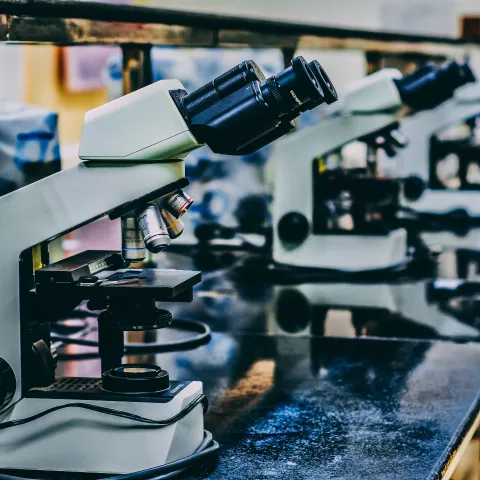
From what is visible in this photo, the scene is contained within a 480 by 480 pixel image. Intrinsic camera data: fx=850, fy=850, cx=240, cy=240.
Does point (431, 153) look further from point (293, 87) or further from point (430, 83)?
point (293, 87)

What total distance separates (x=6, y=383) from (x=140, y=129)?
1.04 feet

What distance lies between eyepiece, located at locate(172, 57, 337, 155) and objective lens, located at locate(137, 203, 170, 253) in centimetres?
9

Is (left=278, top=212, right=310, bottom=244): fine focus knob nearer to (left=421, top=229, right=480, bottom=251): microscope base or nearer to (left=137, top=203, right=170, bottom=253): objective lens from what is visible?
(left=421, top=229, right=480, bottom=251): microscope base

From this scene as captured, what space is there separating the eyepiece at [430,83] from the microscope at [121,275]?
126cm

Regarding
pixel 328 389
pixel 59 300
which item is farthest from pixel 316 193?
pixel 59 300

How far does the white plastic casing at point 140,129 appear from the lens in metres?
0.88

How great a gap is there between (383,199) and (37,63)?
15.7ft

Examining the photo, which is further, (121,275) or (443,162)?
(443,162)

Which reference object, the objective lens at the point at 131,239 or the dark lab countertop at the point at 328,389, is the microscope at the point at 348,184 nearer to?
the dark lab countertop at the point at 328,389

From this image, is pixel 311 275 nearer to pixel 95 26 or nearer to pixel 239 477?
pixel 95 26

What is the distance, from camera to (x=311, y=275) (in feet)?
7.11

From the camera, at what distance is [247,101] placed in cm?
85

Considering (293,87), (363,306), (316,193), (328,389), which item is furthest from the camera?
(316,193)

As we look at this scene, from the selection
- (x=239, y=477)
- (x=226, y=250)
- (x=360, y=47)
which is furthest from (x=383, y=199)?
(x=239, y=477)
